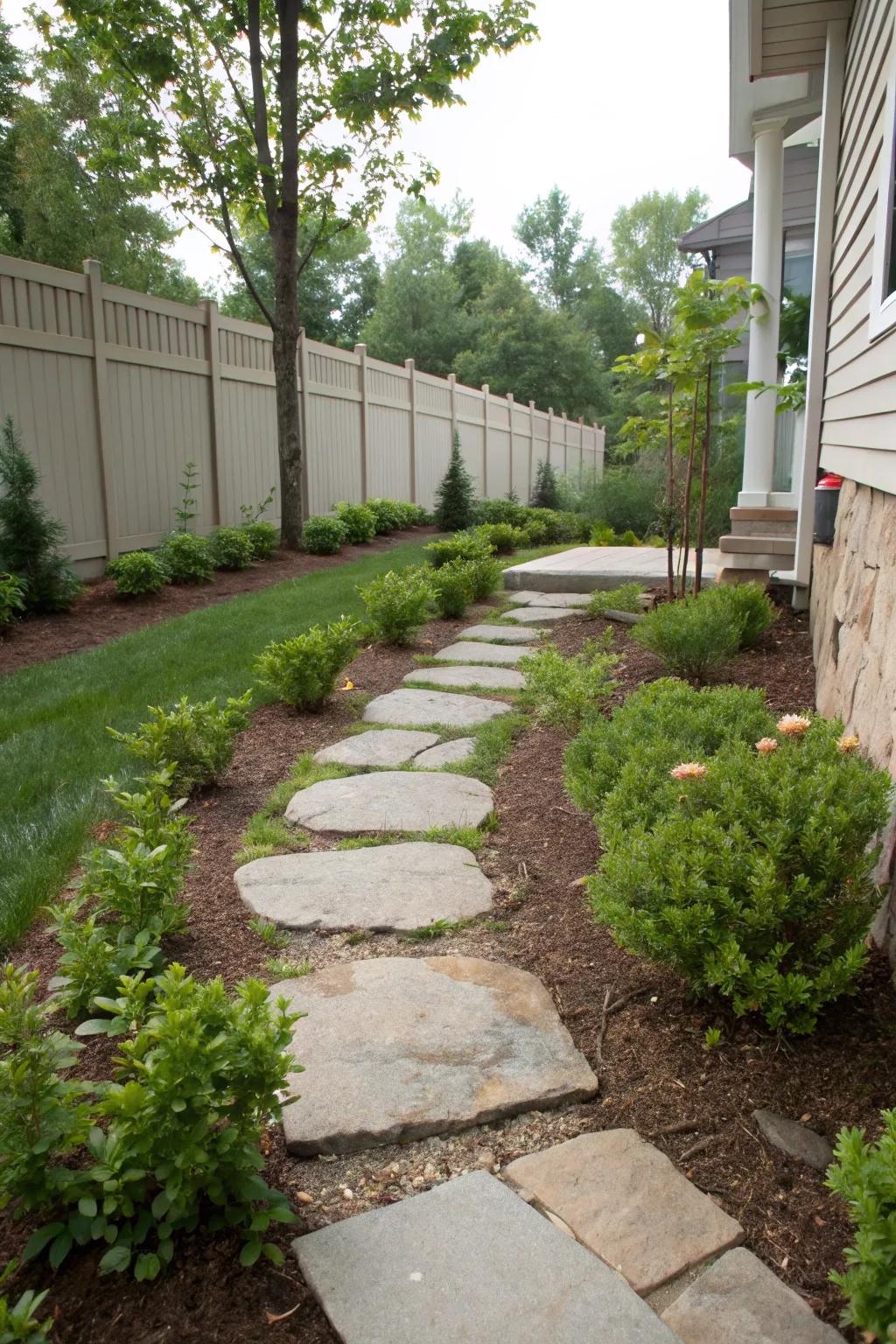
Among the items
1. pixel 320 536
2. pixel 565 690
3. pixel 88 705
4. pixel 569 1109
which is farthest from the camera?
pixel 320 536

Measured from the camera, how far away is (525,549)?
11.3m

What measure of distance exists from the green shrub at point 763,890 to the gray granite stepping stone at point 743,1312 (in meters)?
0.50

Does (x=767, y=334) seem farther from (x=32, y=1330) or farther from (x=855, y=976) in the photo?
(x=32, y=1330)

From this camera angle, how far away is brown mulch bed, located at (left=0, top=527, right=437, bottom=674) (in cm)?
573

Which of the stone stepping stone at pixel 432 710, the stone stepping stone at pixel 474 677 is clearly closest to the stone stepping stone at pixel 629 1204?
the stone stepping stone at pixel 432 710

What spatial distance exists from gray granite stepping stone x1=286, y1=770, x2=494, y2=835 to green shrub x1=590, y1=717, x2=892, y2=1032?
1086 millimetres

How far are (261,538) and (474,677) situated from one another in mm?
4911

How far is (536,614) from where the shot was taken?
6527 millimetres

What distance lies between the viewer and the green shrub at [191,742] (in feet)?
10.5

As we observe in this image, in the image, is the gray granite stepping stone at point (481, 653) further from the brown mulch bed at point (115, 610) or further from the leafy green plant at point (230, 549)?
the leafy green plant at point (230, 549)

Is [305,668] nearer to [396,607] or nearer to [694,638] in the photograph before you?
[396,607]

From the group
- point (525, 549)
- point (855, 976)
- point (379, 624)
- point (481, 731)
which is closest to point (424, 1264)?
point (855, 976)

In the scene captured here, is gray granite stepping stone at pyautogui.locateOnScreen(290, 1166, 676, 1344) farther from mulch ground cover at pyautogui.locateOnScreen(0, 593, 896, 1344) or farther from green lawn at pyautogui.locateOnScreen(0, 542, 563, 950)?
green lawn at pyautogui.locateOnScreen(0, 542, 563, 950)

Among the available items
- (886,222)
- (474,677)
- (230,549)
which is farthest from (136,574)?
(886,222)
